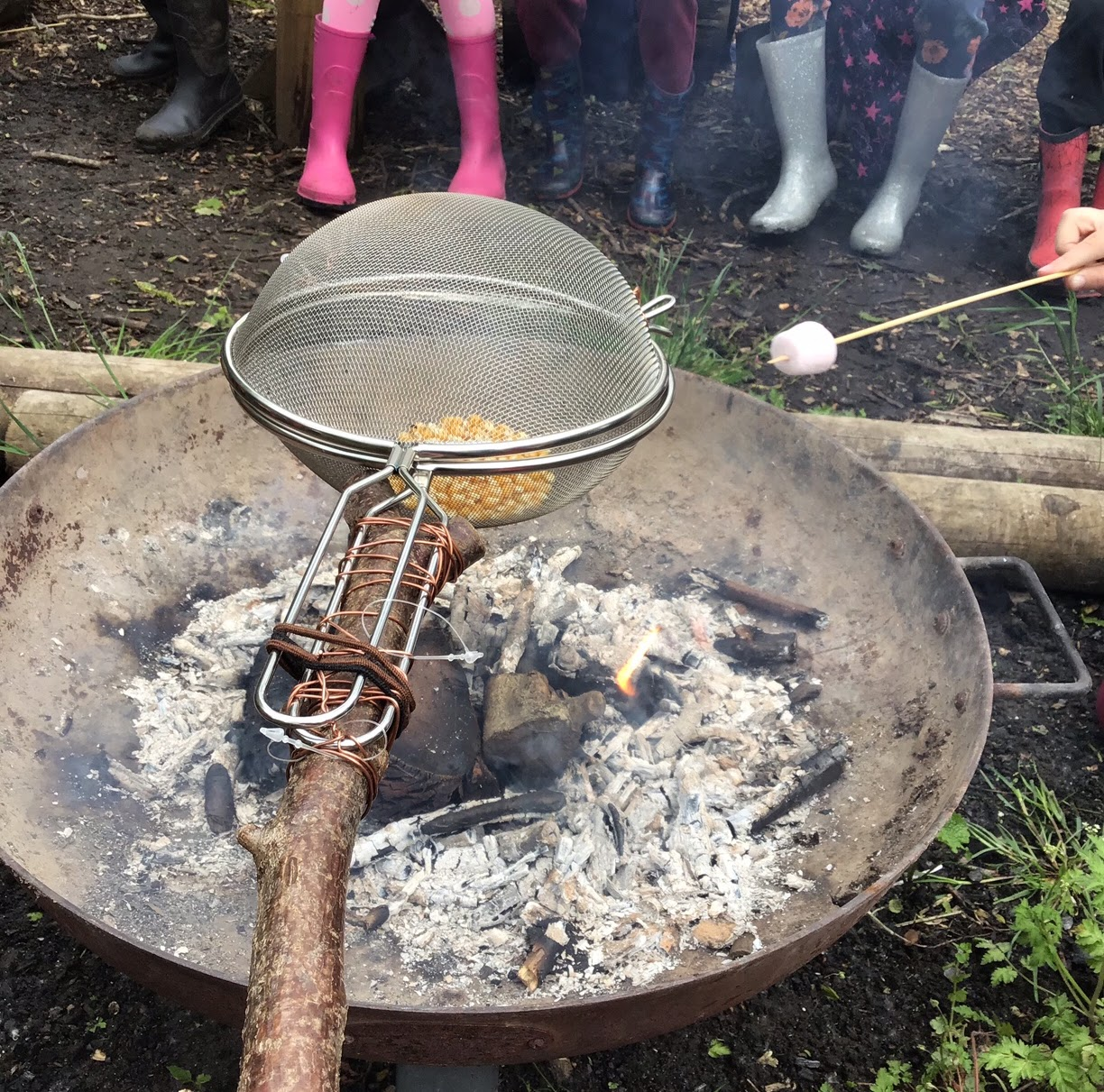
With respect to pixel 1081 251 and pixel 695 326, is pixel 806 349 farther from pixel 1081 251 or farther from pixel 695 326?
pixel 695 326

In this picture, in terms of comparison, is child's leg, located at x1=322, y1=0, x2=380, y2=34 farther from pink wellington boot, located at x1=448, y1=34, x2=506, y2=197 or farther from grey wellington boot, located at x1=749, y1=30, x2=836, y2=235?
grey wellington boot, located at x1=749, y1=30, x2=836, y2=235

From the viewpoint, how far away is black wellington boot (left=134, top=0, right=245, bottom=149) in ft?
14.9

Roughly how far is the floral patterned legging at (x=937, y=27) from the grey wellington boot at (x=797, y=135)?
96mm

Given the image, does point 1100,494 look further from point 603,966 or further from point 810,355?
point 603,966

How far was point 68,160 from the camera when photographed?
15.2 ft

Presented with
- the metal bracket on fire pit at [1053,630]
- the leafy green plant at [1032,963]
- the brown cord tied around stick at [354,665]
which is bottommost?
→ the leafy green plant at [1032,963]

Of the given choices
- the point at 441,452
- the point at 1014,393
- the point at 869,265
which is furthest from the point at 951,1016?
the point at 869,265

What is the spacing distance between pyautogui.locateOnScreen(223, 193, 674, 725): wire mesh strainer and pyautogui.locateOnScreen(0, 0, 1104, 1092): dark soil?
3.66 feet

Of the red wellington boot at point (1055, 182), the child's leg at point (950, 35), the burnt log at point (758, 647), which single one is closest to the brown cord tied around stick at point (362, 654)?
the burnt log at point (758, 647)

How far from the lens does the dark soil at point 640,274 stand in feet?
6.55

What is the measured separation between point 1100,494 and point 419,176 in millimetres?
3252

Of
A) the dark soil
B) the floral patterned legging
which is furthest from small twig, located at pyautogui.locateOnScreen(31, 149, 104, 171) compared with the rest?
the floral patterned legging

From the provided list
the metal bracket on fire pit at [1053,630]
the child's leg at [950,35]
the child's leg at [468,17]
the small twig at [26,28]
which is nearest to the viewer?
the metal bracket on fire pit at [1053,630]

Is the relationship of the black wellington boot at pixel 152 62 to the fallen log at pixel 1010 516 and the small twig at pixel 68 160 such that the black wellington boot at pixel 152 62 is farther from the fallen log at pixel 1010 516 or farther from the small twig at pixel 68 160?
the fallen log at pixel 1010 516
